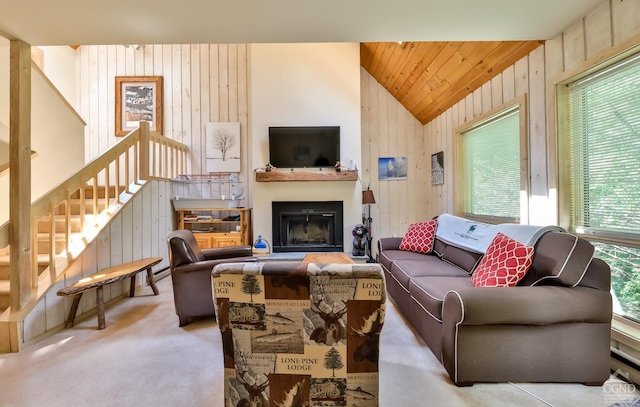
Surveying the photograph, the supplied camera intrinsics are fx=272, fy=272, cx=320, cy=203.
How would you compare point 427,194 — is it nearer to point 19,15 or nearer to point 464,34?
point 464,34

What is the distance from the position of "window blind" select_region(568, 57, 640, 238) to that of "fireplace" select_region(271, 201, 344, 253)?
2.96 metres

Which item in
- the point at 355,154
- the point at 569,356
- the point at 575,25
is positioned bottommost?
the point at 569,356

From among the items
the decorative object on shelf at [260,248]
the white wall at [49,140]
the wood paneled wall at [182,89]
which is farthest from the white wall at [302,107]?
the white wall at [49,140]

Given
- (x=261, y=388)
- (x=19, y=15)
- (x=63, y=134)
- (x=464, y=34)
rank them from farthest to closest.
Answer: (x=63, y=134), (x=464, y=34), (x=19, y=15), (x=261, y=388)

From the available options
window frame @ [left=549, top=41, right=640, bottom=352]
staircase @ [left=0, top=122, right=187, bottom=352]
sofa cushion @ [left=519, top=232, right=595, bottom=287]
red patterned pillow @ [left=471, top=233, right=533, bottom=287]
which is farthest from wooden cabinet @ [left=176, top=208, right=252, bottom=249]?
window frame @ [left=549, top=41, right=640, bottom=352]

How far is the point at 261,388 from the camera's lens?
1225 mm

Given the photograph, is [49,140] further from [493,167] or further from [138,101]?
[493,167]

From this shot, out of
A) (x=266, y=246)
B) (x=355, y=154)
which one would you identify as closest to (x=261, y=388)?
(x=266, y=246)

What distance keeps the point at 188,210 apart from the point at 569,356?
15.5ft

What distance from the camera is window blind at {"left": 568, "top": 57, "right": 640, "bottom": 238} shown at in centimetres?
178

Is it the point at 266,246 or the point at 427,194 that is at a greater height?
the point at 427,194

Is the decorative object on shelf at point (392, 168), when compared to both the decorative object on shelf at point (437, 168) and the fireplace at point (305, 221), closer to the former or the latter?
the decorative object on shelf at point (437, 168)

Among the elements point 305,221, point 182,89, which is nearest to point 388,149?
point 305,221

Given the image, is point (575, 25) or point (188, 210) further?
point (188, 210)
